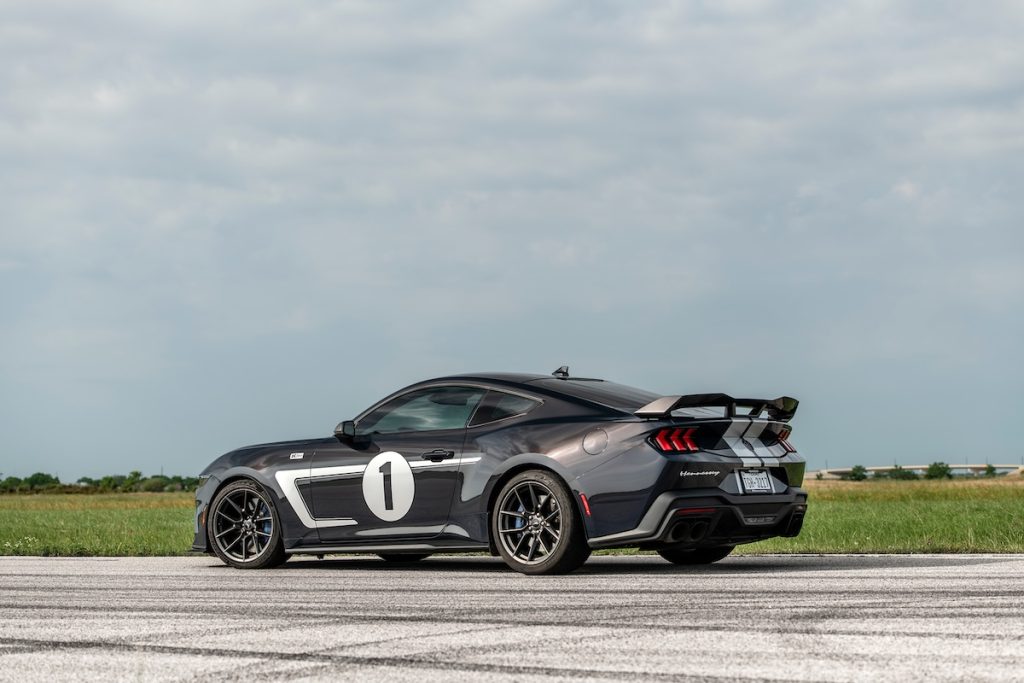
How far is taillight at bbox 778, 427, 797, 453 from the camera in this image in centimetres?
1007

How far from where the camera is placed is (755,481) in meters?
9.48

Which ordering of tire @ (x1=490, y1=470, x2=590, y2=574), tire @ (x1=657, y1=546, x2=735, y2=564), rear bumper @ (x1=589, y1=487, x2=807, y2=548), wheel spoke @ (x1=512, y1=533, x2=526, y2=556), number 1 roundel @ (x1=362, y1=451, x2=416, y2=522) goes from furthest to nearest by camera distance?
1. tire @ (x1=657, y1=546, x2=735, y2=564)
2. number 1 roundel @ (x1=362, y1=451, x2=416, y2=522)
3. wheel spoke @ (x1=512, y1=533, x2=526, y2=556)
4. tire @ (x1=490, y1=470, x2=590, y2=574)
5. rear bumper @ (x1=589, y1=487, x2=807, y2=548)

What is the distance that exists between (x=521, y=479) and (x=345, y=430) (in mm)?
1695

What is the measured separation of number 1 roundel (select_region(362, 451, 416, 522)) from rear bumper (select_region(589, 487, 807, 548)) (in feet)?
5.30

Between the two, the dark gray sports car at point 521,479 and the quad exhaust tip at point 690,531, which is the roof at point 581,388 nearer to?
the dark gray sports car at point 521,479

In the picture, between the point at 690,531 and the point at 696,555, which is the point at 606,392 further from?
the point at 696,555

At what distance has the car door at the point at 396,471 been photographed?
32.6ft

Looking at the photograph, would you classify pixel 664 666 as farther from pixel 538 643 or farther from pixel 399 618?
pixel 399 618

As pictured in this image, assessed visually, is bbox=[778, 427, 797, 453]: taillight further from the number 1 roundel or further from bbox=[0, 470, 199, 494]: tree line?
bbox=[0, 470, 199, 494]: tree line

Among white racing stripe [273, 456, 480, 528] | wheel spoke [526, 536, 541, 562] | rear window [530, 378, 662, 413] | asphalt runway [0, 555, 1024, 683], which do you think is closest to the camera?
asphalt runway [0, 555, 1024, 683]

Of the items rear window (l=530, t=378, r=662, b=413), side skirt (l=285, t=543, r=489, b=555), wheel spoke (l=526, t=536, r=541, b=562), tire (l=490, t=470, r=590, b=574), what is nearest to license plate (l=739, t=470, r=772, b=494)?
rear window (l=530, t=378, r=662, b=413)

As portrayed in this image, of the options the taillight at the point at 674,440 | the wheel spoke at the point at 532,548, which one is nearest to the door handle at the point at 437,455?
the wheel spoke at the point at 532,548

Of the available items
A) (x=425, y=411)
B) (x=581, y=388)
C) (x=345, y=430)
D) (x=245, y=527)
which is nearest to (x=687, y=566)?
(x=581, y=388)

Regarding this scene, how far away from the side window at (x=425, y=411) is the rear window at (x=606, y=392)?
0.58 m
